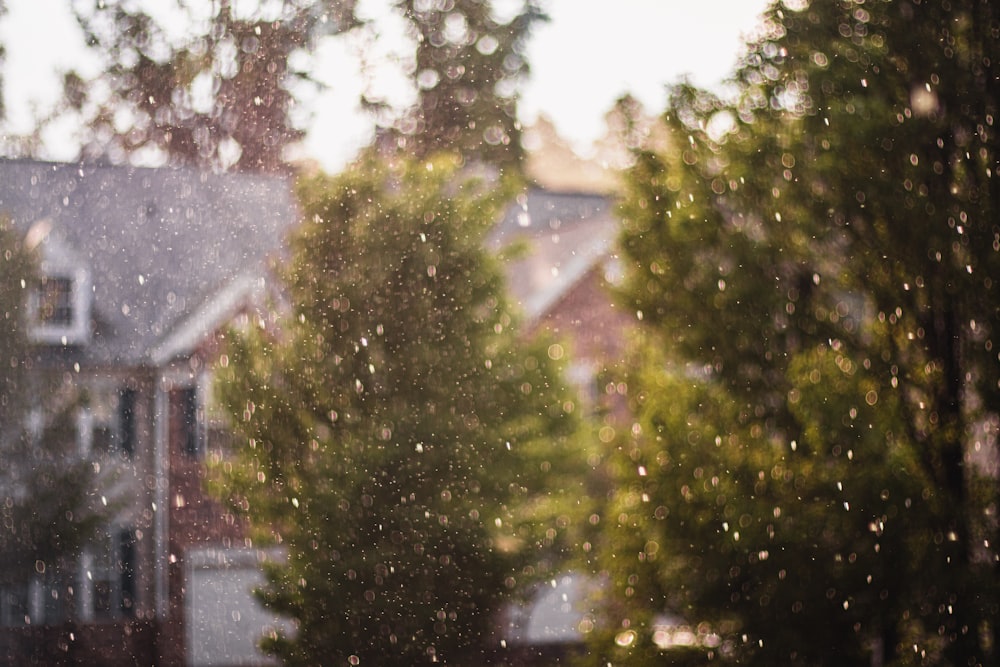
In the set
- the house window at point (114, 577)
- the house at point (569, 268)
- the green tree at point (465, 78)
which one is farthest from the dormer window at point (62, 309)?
the house at point (569, 268)

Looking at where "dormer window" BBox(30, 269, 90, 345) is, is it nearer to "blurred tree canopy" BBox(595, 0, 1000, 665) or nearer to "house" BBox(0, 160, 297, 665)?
"house" BBox(0, 160, 297, 665)

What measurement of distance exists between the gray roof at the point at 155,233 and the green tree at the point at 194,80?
0.08 metres

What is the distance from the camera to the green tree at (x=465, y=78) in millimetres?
1614

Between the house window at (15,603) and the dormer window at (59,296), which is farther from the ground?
the dormer window at (59,296)

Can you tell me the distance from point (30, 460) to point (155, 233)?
551 millimetres

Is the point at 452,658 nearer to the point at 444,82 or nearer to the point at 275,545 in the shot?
the point at 275,545

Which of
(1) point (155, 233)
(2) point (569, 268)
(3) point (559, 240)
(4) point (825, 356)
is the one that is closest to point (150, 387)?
(1) point (155, 233)

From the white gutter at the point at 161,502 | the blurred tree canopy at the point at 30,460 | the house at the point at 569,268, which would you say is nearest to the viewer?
the blurred tree canopy at the point at 30,460

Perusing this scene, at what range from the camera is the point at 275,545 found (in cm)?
147

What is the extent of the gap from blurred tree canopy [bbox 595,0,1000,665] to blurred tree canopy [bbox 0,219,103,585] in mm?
961

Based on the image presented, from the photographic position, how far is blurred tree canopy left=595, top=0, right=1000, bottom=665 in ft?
5.38

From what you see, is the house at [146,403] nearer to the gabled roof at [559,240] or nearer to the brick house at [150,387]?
the brick house at [150,387]

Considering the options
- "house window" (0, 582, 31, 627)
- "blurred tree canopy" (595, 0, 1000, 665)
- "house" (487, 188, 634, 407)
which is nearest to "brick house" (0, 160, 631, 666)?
"house window" (0, 582, 31, 627)

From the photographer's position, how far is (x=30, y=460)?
148 cm
